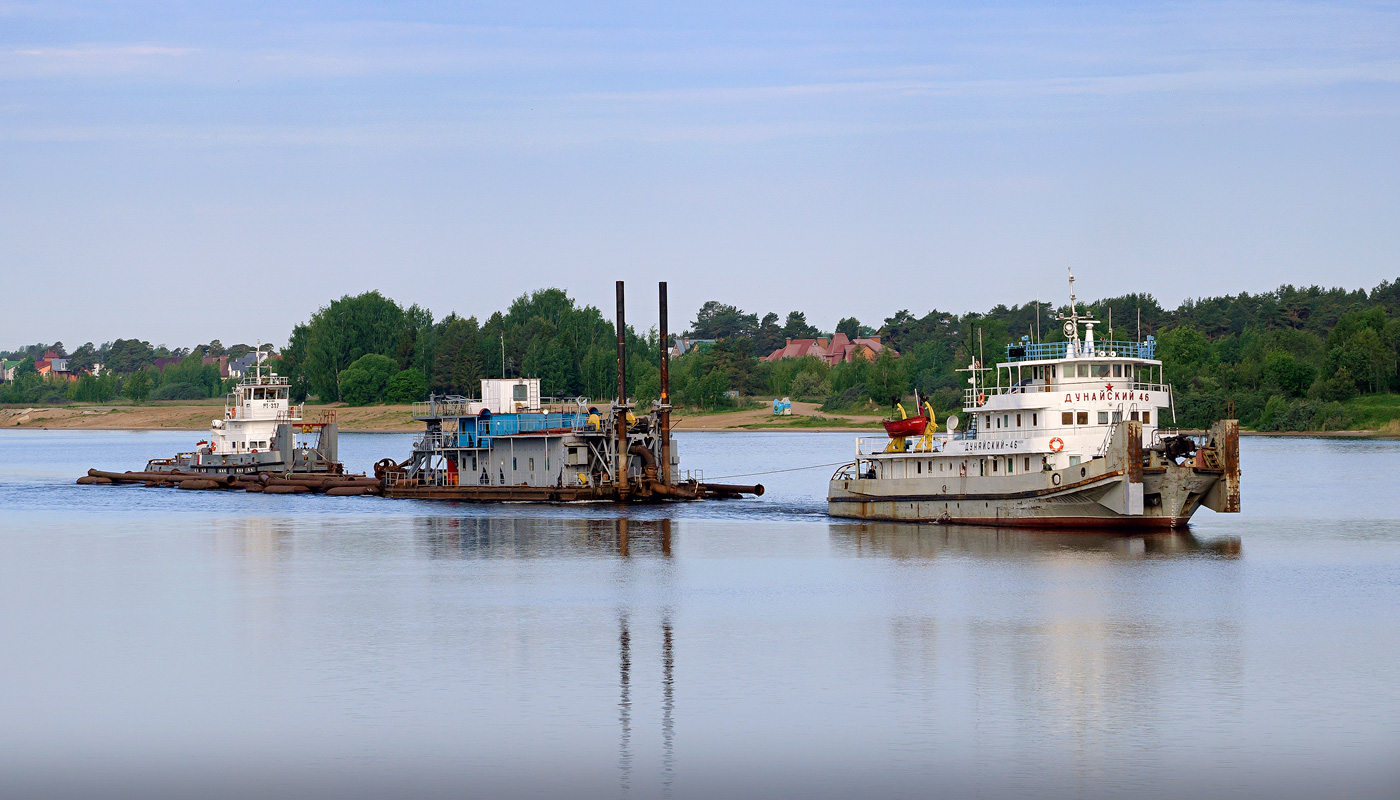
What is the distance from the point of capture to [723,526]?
63.0 metres

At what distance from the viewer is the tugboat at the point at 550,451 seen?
7269cm

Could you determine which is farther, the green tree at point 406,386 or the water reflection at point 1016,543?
the green tree at point 406,386

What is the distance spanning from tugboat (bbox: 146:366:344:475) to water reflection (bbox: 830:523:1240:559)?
142ft

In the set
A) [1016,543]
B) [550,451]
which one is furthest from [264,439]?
[1016,543]

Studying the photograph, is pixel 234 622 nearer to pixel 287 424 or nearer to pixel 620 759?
pixel 620 759

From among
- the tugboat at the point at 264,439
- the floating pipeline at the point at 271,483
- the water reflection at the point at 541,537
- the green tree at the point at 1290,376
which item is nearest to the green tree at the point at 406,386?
the floating pipeline at the point at 271,483

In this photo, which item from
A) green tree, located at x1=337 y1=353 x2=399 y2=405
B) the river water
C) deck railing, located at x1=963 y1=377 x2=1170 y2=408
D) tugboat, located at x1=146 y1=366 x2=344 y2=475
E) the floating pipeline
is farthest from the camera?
green tree, located at x1=337 y1=353 x2=399 y2=405

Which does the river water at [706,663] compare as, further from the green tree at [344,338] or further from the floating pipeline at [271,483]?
the green tree at [344,338]

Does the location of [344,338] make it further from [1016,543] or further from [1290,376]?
[1016,543]

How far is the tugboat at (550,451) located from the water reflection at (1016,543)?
1745 centimetres

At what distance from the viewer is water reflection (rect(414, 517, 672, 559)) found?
5331 centimetres

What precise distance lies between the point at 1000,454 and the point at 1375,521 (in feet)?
67.4

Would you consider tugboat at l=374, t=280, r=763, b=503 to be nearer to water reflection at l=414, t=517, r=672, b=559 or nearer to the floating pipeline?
the floating pipeline

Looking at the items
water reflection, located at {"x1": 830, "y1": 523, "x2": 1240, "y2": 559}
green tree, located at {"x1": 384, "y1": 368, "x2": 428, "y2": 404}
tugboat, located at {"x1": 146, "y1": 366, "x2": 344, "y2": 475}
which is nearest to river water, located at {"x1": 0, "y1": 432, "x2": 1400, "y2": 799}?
water reflection, located at {"x1": 830, "y1": 523, "x2": 1240, "y2": 559}
